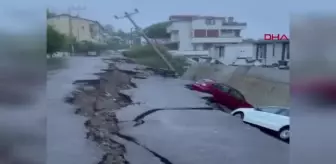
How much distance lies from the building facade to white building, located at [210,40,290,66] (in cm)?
58

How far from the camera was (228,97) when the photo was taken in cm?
264

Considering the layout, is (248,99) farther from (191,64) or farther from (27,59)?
(27,59)

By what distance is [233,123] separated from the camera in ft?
8.46

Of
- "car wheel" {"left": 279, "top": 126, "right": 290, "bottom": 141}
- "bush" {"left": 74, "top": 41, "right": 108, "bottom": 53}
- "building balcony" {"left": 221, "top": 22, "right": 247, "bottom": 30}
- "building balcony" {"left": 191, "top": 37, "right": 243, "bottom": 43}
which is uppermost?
"building balcony" {"left": 221, "top": 22, "right": 247, "bottom": 30}

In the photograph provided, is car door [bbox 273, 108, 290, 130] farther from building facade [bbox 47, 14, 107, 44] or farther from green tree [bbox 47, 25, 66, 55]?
green tree [bbox 47, 25, 66, 55]

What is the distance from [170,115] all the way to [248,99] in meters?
0.40

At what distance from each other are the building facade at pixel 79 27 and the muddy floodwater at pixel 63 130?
15cm

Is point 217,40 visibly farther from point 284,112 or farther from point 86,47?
point 86,47

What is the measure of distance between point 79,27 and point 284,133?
1148 millimetres

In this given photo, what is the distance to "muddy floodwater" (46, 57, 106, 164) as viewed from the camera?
2.59m

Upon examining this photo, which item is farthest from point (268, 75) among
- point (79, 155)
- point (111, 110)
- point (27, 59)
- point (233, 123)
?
point (27, 59)

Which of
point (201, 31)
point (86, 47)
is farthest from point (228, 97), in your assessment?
point (86, 47)

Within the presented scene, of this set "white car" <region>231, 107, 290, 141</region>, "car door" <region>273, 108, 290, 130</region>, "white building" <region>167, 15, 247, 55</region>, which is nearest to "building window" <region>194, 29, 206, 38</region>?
"white building" <region>167, 15, 247, 55</region>

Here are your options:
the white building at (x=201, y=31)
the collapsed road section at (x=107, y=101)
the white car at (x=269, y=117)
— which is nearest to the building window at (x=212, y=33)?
the white building at (x=201, y=31)
